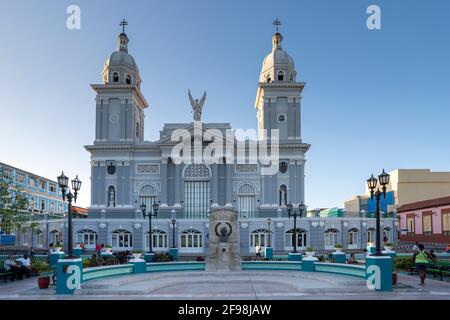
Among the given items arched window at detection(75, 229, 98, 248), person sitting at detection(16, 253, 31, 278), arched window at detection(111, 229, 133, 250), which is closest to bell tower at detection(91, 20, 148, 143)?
arched window at detection(75, 229, 98, 248)

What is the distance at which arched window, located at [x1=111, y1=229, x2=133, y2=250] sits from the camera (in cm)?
4972

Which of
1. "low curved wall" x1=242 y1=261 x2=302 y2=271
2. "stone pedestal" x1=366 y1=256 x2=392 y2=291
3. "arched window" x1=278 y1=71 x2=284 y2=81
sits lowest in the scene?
"low curved wall" x1=242 y1=261 x2=302 y2=271

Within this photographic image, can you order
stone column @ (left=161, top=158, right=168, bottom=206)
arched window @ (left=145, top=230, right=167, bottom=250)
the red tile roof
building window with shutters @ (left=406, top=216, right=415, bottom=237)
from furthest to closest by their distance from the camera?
building window with shutters @ (left=406, top=216, right=415, bottom=237) → stone column @ (left=161, top=158, right=168, bottom=206) → the red tile roof → arched window @ (left=145, top=230, right=167, bottom=250)

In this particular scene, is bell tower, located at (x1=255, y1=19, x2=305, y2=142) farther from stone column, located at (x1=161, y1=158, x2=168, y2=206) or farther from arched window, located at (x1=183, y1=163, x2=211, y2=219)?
stone column, located at (x1=161, y1=158, x2=168, y2=206)

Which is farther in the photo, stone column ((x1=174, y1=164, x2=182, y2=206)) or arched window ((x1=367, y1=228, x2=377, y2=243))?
stone column ((x1=174, y1=164, x2=182, y2=206))

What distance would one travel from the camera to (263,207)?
175 ft

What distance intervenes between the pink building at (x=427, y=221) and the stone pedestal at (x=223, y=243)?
110ft

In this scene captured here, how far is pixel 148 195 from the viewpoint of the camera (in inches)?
2146

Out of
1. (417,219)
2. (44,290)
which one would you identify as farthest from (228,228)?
(417,219)

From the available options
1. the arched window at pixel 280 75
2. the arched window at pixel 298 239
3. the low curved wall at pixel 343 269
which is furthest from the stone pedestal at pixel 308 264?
the arched window at pixel 280 75

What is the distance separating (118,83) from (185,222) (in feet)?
67.4

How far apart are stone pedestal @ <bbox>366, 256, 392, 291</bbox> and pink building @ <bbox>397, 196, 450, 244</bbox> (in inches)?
1423

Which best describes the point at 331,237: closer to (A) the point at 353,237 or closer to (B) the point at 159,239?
(A) the point at 353,237
